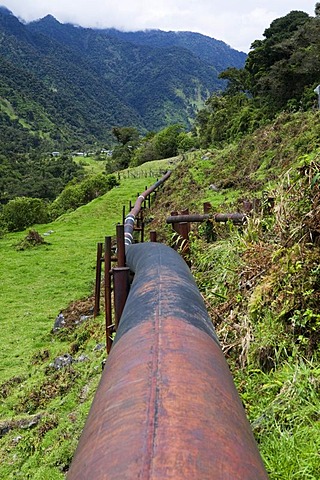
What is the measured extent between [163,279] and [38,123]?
141 metres

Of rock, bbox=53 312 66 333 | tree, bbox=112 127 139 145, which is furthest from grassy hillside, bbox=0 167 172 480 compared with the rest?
tree, bbox=112 127 139 145

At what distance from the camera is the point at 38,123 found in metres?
133

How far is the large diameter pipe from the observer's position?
0.76 metres

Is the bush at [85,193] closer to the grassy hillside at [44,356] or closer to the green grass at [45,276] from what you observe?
the green grass at [45,276]

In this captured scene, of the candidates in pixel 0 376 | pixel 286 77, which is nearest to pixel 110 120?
pixel 286 77

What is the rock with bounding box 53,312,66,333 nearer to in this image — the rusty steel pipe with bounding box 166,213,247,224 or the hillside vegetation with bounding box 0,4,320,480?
the hillside vegetation with bounding box 0,4,320,480

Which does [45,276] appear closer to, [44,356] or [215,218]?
[44,356]

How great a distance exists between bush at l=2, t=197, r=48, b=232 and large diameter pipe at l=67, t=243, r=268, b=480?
27.1 meters

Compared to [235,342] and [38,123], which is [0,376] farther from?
[38,123]

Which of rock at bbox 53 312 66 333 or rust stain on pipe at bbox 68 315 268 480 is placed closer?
rust stain on pipe at bbox 68 315 268 480

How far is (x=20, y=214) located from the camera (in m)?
27.0

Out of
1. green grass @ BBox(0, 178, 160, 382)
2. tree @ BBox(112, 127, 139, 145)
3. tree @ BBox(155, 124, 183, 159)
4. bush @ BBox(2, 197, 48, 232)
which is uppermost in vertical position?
tree @ BBox(112, 127, 139, 145)

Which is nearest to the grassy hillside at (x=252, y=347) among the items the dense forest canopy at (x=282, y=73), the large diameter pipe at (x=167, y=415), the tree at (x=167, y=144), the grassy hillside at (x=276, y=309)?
the grassy hillside at (x=276, y=309)

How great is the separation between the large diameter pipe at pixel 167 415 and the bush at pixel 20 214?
88.8 ft
